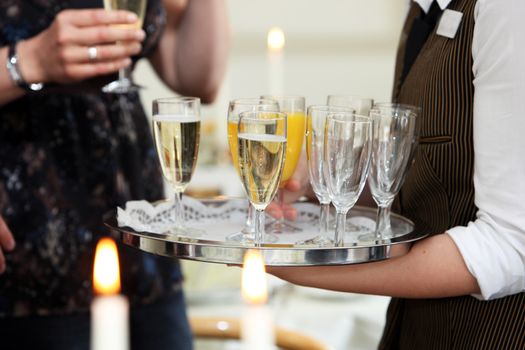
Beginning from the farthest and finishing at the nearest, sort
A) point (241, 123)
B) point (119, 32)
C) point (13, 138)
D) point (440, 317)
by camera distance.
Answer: point (13, 138)
point (119, 32)
point (440, 317)
point (241, 123)

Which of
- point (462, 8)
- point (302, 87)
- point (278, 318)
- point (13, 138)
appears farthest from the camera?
point (302, 87)

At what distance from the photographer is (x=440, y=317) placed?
1.33 meters

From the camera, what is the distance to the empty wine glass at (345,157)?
1.12 m

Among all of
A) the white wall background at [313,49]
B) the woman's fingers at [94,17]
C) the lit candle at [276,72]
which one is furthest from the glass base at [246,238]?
the white wall background at [313,49]

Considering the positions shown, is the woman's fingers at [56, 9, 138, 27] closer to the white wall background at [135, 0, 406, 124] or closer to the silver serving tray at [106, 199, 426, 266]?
the silver serving tray at [106, 199, 426, 266]

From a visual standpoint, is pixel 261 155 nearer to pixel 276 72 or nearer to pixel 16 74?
pixel 16 74

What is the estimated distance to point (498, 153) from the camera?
1098mm

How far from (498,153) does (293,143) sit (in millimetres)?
434

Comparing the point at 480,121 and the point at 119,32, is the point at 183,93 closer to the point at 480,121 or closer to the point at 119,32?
the point at 119,32

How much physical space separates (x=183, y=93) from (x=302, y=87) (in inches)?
110

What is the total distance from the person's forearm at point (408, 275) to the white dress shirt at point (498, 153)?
0.02m

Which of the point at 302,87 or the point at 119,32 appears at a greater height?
the point at 119,32

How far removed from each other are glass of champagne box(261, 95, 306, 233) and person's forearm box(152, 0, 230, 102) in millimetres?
597

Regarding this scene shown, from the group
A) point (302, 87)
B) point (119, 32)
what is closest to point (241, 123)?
point (119, 32)
